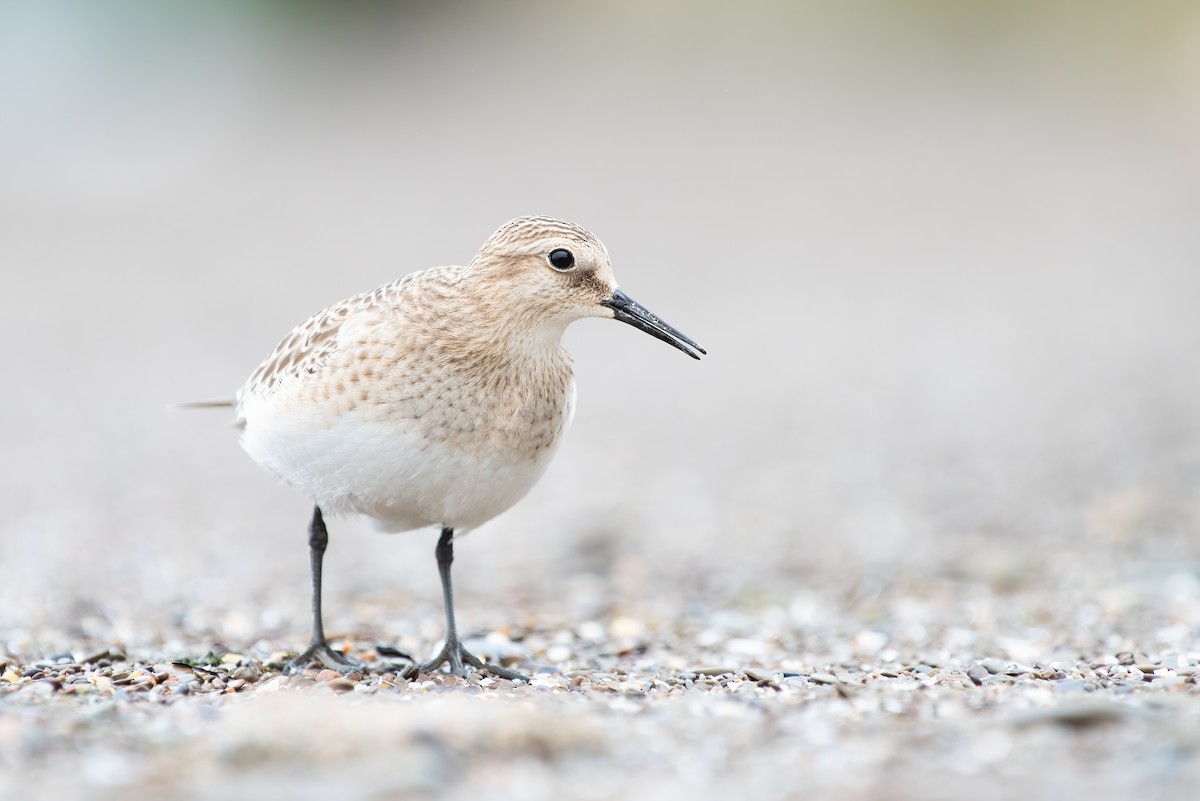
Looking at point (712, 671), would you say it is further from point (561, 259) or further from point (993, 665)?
point (561, 259)

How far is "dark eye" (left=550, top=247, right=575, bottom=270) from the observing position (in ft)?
18.7

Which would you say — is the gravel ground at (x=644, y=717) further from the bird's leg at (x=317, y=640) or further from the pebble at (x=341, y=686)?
the bird's leg at (x=317, y=640)

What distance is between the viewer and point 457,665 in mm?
5902

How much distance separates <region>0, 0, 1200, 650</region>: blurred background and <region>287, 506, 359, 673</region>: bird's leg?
0.98m

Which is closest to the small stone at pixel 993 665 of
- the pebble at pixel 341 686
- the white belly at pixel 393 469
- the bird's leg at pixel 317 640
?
the white belly at pixel 393 469

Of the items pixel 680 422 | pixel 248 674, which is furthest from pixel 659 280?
pixel 248 674

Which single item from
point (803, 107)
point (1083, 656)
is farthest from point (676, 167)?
point (1083, 656)

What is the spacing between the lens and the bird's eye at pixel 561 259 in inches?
225

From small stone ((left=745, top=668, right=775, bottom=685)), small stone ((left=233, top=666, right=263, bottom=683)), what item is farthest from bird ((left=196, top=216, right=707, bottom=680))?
A: small stone ((left=745, top=668, right=775, bottom=685))

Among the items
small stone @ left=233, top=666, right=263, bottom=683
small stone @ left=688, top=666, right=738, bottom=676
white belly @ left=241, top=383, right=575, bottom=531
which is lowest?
small stone @ left=233, top=666, right=263, bottom=683

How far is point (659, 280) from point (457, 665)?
14809 millimetres

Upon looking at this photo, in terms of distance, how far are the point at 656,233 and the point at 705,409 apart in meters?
10.0

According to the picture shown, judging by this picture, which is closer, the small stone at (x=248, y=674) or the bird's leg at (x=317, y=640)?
the small stone at (x=248, y=674)

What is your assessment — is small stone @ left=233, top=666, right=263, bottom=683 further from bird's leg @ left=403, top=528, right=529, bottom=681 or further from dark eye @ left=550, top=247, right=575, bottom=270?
dark eye @ left=550, top=247, right=575, bottom=270
